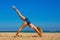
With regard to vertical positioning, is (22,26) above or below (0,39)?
above

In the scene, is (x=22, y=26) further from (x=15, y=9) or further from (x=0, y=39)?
(x=0, y=39)

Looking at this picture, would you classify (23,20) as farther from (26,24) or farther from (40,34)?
(40,34)

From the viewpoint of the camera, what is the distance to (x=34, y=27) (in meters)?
21.6

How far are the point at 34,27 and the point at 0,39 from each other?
439cm

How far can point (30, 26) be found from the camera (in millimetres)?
21438

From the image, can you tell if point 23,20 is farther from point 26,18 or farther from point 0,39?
point 0,39

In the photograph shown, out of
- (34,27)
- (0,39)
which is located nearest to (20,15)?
(34,27)

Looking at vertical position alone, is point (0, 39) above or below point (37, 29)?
below

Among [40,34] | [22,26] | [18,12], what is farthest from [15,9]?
[40,34]

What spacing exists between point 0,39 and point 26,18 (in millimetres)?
3923

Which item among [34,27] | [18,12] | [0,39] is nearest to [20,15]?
[18,12]

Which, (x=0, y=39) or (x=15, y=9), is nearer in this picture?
(x=0, y=39)

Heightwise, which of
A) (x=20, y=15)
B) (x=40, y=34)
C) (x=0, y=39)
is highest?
(x=20, y=15)

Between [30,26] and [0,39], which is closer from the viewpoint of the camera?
[0,39]
